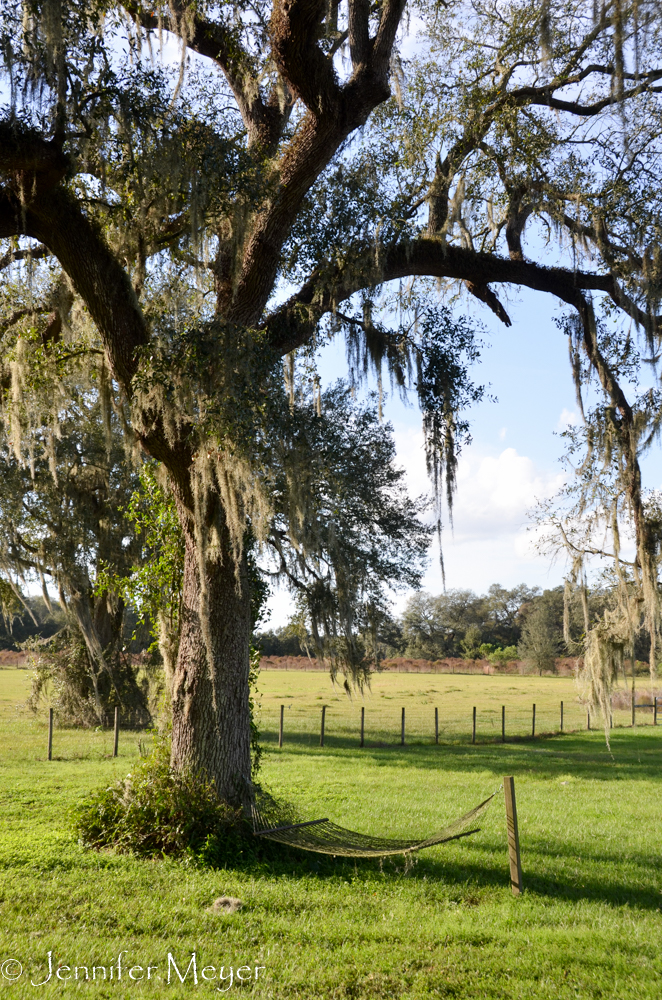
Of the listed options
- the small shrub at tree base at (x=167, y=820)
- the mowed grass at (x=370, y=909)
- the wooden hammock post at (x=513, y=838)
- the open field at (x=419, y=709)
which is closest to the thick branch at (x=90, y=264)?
the small shrub at tree base at (x=167, y=820)

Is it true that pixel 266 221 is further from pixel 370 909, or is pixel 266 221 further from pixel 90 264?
pixel 370 909

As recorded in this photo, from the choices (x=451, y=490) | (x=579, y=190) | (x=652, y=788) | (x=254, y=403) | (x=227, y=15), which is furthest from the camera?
(x=652, y=788)

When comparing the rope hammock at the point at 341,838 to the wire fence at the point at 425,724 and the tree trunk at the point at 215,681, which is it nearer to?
the tree trunk at the point at 215,681

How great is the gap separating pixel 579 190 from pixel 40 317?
23.1 ft

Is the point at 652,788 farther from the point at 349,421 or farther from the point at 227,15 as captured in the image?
the point at 227,15

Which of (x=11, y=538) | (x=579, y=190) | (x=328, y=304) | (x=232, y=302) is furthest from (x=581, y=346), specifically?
(x=11, y=538)

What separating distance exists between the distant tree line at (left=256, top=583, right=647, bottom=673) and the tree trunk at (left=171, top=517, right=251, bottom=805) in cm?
3103

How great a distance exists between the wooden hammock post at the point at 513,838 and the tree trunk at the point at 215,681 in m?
2.59

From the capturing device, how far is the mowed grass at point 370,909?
4.57 m

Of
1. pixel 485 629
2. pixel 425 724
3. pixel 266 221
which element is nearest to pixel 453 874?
pixel 266 221

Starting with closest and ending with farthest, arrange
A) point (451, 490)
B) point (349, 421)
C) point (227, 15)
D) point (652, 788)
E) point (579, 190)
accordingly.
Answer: point (227, 15) → point (451, 490) → point (579, 190) → point (652, 788) → point (349, 421)

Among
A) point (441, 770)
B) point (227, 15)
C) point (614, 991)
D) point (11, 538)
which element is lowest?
point (441, 770)

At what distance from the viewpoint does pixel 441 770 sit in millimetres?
14219

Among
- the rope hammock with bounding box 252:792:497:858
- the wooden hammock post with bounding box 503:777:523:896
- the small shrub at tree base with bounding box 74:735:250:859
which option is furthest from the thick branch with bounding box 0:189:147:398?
the wooden hammock post with bounding box 503:777:523:896
